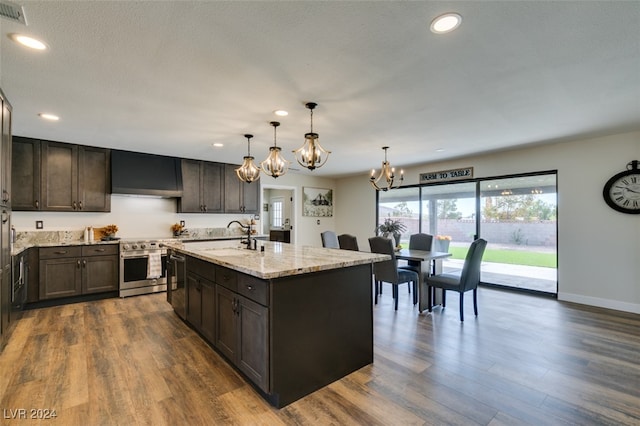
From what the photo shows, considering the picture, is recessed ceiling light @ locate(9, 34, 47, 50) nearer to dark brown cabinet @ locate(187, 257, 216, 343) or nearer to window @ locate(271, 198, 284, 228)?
dark brown cabinet @ locate(187, 257, 216, 343)

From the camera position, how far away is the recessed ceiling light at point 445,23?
5.49 ft

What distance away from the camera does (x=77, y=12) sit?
166cm

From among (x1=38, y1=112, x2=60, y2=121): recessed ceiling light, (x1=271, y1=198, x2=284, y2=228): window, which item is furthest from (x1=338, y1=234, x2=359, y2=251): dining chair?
(x1=271, y1=198, x2=284, y2=228): window

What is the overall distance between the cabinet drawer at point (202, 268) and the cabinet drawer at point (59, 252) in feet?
7.65

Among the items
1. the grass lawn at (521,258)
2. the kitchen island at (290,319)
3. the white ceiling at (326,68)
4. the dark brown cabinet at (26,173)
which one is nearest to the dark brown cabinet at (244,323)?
the kitchen island at (290,319)

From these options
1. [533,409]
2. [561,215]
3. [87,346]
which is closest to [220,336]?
[87,346]

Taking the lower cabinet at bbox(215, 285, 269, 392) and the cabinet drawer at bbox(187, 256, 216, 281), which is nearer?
the lower cabinet at bbox(215, 285, 269, 392)

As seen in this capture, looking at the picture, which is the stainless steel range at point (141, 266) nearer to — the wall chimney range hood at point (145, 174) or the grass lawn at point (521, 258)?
the wall chimney range hood at point (145, 174)

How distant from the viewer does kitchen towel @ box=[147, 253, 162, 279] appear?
15.6ft

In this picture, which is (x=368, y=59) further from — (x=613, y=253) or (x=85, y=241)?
(x=85, y=241)

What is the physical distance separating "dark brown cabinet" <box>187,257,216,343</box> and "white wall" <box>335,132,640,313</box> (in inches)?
197

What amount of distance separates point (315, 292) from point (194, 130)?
9.23 ft

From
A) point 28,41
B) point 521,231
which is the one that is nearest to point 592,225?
point 521,231

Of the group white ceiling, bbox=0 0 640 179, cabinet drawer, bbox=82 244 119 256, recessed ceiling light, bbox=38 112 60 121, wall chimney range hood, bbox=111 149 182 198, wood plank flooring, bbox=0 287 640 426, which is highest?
white ceiling, bbox=0 0 640 179
